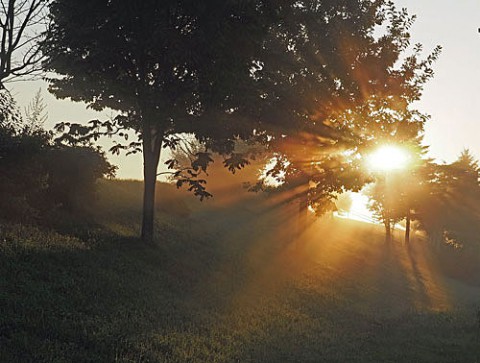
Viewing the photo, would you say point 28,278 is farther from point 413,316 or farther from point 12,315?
point 413,316

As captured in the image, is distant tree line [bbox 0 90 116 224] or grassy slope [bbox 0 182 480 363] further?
distant tree line [bbox 0 90 116 224]

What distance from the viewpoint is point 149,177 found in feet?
70.4

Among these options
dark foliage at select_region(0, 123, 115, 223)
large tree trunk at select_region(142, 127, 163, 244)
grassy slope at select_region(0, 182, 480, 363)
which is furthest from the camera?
large tree trunk at select_region(142, 127, 163, 244)

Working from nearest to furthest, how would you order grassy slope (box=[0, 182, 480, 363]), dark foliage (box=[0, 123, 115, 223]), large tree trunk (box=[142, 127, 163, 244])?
grassy slope (box=[0, 182, 480, 363])
dark foliage (box=[0, 123, 115, 223])
large tree trunk (box=[142, 127, 163, 244])

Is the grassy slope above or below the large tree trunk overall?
below

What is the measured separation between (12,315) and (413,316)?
66.5ft

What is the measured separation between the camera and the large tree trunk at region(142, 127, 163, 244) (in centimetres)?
2094

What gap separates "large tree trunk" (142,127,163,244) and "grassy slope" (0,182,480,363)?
92 cm

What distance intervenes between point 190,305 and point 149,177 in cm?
760

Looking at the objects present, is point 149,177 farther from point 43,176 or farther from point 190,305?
point 190,305

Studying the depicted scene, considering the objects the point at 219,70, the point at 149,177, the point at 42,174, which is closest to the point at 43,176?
the point at 42,174

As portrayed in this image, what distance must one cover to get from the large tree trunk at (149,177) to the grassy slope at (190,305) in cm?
92

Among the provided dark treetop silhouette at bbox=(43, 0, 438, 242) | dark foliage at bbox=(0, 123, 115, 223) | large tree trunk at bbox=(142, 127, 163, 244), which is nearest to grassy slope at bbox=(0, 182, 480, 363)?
large tree trunk at bbox=(142, 127, 163, 244)

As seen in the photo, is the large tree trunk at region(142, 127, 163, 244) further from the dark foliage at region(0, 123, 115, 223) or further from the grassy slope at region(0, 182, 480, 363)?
the dark foliage at region(0, 123, 115, 223)
